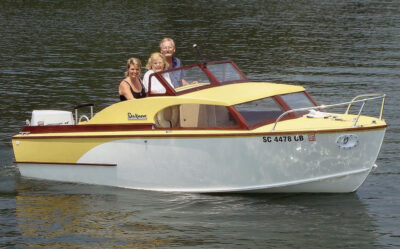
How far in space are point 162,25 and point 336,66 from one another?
15.3 meters

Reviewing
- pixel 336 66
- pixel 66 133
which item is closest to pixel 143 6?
pixel 336 66

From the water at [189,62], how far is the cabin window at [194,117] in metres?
1.25

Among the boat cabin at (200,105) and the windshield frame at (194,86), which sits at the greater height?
the windshield frame at (194,86)

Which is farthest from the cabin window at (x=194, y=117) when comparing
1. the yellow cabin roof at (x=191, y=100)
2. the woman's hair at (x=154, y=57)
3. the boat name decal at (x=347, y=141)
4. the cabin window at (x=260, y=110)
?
the boat name decal at (x=347, y=141)

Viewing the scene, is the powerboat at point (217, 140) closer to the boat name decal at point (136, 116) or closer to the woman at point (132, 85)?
the boat name decal at point (136, 116)

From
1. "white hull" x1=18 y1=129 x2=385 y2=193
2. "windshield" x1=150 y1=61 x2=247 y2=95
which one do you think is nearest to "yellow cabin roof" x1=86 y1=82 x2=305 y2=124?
"windshield" x1=150 y1=61 x2=247 y2=95

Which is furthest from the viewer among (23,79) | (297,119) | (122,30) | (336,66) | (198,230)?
(122,30)

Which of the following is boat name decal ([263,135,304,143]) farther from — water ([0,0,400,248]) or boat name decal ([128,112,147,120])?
boat name decal ([128,112,147,120])

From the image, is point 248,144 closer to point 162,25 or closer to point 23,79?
point 23,79

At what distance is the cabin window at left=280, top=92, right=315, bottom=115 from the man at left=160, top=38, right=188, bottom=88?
178 cm

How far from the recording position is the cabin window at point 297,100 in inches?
519

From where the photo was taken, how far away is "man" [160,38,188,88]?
44.3 feet

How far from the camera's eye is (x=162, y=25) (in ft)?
136

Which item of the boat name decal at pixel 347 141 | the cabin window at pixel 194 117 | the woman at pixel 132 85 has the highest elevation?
the woman at pixel 132 85
